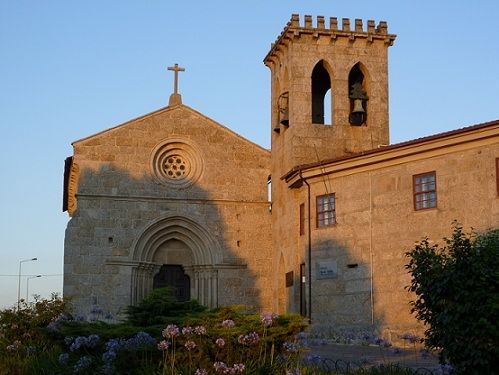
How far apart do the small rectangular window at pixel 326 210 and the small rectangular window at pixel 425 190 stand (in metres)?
3.23

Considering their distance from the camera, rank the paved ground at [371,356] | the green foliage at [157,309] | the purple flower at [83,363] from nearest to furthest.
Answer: the purple flower at [83,363] < the green foliage at [157,309] < the paved ground at [371,356]

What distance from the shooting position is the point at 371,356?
19266 mm

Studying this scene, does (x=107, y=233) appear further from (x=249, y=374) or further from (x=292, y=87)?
(x=249, y=374)

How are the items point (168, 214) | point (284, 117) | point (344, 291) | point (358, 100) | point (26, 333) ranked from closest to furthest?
point (26, 333), point (344, 291), point (358, 100), point (284, 117), point (168, 214)

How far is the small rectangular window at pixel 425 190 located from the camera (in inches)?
919

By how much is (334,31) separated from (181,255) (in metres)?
10.3

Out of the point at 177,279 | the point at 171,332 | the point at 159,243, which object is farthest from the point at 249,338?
the point at 177,279

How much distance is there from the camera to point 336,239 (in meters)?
25.9

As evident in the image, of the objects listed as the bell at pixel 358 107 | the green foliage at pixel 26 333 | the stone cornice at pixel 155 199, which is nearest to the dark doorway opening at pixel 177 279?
the stone cornice at pixel 155 199

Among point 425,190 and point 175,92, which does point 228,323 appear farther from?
point 175,92

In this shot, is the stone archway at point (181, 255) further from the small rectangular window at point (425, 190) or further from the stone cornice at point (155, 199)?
the small rectangular window at point (425, 190)

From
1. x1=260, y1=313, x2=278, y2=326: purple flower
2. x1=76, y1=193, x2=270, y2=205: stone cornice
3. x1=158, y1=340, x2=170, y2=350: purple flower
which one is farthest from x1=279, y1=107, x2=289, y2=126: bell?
x1=158, y1=340, x2=170, y2=350: purple flower

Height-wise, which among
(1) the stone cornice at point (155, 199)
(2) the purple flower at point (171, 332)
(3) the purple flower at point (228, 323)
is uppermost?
(1) the stone cornice at point (155, 199)

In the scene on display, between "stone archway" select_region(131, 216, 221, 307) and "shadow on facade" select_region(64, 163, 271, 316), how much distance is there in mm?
38
